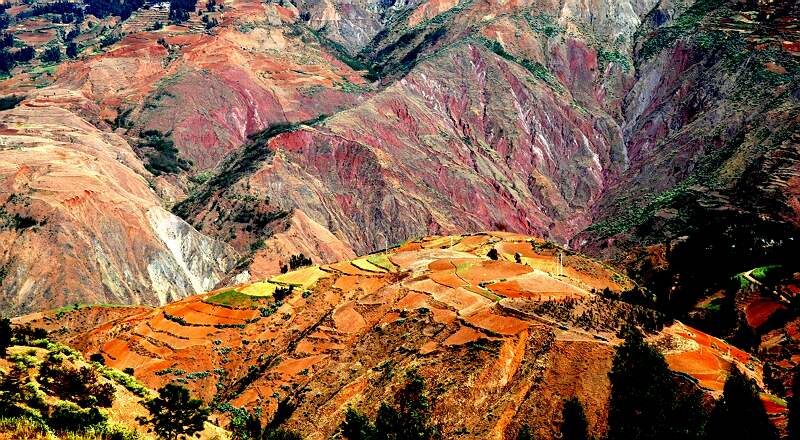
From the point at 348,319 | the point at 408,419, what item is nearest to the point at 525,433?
the point at 408,419

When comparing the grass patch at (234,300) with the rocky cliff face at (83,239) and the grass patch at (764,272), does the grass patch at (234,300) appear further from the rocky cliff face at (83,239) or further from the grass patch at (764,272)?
the grass patch at (764,272)

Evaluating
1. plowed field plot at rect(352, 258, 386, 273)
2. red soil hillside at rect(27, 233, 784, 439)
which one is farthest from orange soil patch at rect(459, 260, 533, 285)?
plowed field plot at rect(352, 258, 386, 273)

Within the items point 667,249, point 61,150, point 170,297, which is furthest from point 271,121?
point 667,249

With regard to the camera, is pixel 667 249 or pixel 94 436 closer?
pixel 94 436

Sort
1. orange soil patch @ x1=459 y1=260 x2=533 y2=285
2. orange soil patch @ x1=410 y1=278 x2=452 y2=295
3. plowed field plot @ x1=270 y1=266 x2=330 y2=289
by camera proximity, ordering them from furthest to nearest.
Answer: plowed field plot @ x1=270 y1=266 x2=330 y2=289 < orange soil patch @ x1=459 y1=260 x2=533 y2=285 < orange soil patch @ x1=410 y1=278 x2=452 y2=295

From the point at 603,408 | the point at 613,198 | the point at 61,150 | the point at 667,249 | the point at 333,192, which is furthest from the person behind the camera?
the point at 613,198

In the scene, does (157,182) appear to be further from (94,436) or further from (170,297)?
(94,436)

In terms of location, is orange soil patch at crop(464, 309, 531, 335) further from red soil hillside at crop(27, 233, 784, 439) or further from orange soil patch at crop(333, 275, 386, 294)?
orange soil patch at crop(333, 275, 386, 294)

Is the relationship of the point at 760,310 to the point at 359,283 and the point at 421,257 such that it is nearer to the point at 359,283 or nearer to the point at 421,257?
the point at 421,257
